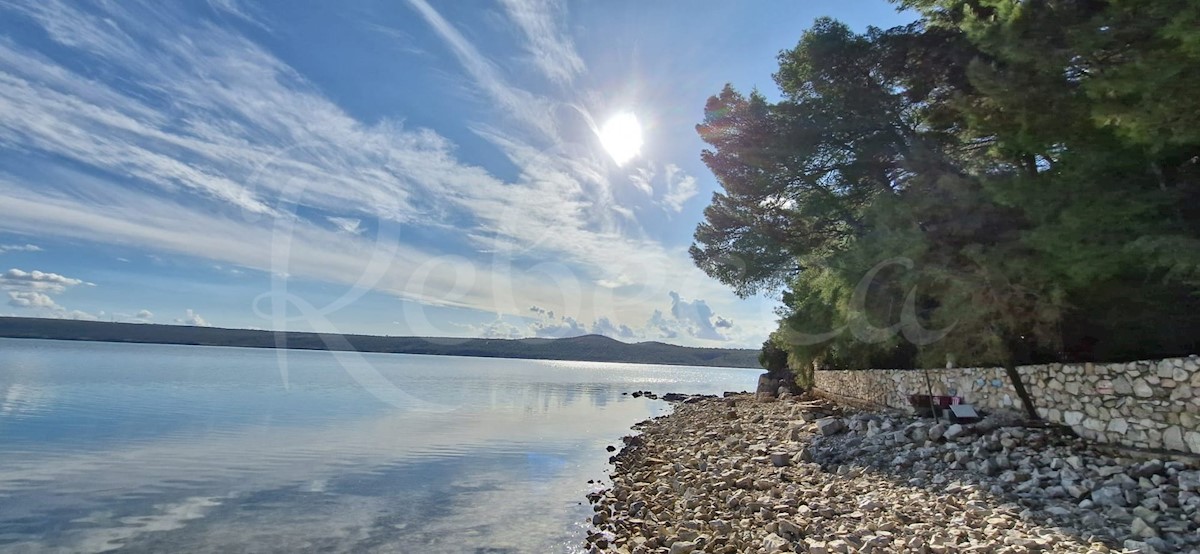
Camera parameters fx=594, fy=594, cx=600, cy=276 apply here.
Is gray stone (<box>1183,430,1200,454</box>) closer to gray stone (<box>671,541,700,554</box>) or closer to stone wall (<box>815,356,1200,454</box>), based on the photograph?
stone wall (<box>815,356,1200,454</box>)

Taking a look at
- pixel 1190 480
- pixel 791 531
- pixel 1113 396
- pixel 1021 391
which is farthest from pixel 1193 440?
pixel 791 531

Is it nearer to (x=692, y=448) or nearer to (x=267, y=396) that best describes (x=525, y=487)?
(x=692, y=448)

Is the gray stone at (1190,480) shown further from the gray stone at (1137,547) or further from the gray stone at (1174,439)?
the gray stone at (1137,547)

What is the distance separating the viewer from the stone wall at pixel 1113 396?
8234mm

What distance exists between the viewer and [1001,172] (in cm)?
1198

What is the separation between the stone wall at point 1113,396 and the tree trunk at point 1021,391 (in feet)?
0.31

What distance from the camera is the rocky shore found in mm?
6730

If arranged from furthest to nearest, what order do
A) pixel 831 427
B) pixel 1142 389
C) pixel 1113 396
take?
pixel 831 427
pixel 1113 396
pixel 1142 389

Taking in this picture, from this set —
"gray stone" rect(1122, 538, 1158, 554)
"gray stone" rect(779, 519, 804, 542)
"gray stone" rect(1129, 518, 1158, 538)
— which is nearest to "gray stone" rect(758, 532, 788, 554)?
"gray stone" rect(779, 519, 804, 542)

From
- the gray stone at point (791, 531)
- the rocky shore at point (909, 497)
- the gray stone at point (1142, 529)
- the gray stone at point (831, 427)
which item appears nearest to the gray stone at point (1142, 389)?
the rocky shore at point (909, 497)

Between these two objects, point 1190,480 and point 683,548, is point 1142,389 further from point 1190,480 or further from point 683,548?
point 683,548

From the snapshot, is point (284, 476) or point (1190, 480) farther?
point (284, 476)

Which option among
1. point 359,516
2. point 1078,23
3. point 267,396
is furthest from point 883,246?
point 267,396

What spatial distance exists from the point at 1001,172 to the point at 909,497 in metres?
7.18
